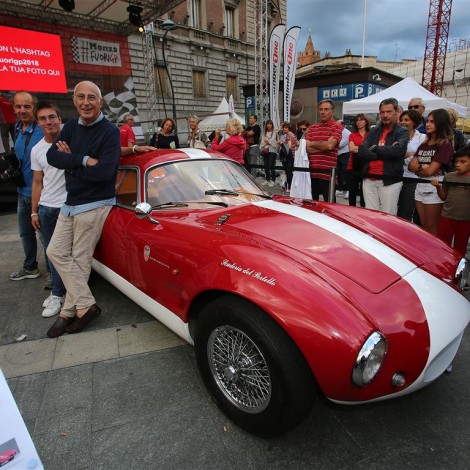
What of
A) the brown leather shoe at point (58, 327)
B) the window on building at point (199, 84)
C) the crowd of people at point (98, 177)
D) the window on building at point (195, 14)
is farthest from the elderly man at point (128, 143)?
the window on building at point (195, 14)

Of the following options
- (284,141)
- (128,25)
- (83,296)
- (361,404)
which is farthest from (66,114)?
(361,404)

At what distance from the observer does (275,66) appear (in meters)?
11.7

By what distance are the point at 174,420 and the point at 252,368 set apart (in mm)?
582

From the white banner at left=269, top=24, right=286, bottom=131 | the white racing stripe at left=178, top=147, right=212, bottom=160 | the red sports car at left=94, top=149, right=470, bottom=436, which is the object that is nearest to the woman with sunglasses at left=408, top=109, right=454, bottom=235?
the red sports car at left=94, top=149, right=470, bottom=436

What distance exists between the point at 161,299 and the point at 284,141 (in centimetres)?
827

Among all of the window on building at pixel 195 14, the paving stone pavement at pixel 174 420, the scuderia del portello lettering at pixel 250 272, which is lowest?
the paving stone pavement at pixel 174 420

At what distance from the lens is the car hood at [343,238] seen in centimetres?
181

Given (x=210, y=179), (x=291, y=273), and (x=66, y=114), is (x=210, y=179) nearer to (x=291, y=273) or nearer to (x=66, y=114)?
(x=291, y=273)

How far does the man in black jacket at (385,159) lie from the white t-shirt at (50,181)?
3321 millimetres

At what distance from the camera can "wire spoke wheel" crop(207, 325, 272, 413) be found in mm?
1693

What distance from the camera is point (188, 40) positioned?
2158 cm

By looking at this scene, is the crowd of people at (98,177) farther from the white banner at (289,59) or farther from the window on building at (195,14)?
the window on building at (195,14)

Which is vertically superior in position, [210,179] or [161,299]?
[210,179]

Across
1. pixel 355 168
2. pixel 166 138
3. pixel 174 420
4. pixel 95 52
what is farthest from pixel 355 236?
pixel 95 52
